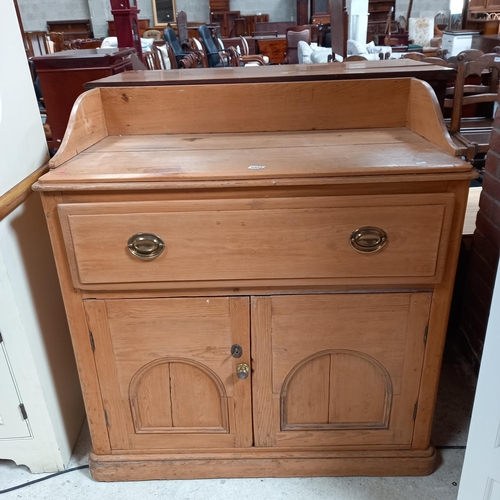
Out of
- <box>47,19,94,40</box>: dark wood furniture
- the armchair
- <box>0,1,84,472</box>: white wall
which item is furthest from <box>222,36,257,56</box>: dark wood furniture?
<box>0,1,84,472</box>: white wall

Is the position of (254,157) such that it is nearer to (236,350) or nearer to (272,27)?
(236,350)

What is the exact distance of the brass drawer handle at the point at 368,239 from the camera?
3.02 ft

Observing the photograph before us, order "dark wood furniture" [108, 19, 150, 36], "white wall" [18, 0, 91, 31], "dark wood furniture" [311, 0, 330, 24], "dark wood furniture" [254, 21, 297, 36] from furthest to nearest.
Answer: "white wall" [18, 0, 91, 31] < "dark wood furniture" [108, 19, 150, 36] < "dark wood furniture" [254, 21, 297, 36] < "dark wood furniture" [311, 0, 330, 24]

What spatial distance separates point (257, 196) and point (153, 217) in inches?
8.2

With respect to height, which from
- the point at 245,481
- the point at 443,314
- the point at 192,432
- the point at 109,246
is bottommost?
the point at 245,481

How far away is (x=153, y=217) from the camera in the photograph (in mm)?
915

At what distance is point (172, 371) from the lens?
3.62 feet

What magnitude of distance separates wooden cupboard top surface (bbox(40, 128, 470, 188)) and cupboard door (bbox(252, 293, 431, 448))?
283 mm

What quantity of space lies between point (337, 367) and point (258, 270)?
329 millimetres

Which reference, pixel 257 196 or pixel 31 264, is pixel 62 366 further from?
pixel 257 196

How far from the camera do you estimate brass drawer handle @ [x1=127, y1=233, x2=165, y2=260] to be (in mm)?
927

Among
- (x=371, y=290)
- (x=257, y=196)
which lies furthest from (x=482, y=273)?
(x=257, y=196)

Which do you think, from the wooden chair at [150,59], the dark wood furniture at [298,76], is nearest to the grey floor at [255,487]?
the dark wood furniture at [298,76]

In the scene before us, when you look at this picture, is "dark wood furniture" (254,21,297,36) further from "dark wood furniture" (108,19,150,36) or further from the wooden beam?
the wooden beam
